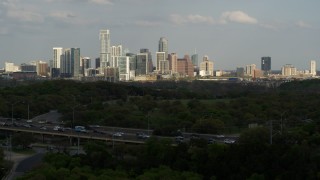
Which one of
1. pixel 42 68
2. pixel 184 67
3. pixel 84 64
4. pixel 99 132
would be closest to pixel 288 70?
pixel 184 67

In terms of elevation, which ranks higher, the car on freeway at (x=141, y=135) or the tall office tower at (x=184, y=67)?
the tall office tower at (x=184, y=67)

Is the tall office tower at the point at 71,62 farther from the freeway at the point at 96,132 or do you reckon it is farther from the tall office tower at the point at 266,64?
the freeway at the point at 96,132

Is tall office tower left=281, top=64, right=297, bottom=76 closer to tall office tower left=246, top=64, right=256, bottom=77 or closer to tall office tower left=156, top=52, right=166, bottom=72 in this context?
tall office tower left=246, top=64, right=256, bottom=77

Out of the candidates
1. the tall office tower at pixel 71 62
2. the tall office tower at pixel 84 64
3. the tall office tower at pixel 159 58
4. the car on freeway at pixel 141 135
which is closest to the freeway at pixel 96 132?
the car on freeway at pixel 141 135

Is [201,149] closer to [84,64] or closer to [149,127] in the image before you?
[149,127]

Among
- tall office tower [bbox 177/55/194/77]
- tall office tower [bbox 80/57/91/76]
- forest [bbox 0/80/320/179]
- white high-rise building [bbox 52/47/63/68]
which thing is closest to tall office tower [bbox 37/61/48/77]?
white high-rise building [bbox 52/47/63/68]

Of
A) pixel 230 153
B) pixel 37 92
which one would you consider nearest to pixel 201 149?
pixel 230 153

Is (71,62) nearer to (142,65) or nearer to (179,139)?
(142,65)

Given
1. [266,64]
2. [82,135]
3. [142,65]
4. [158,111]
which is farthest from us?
[266,64]
